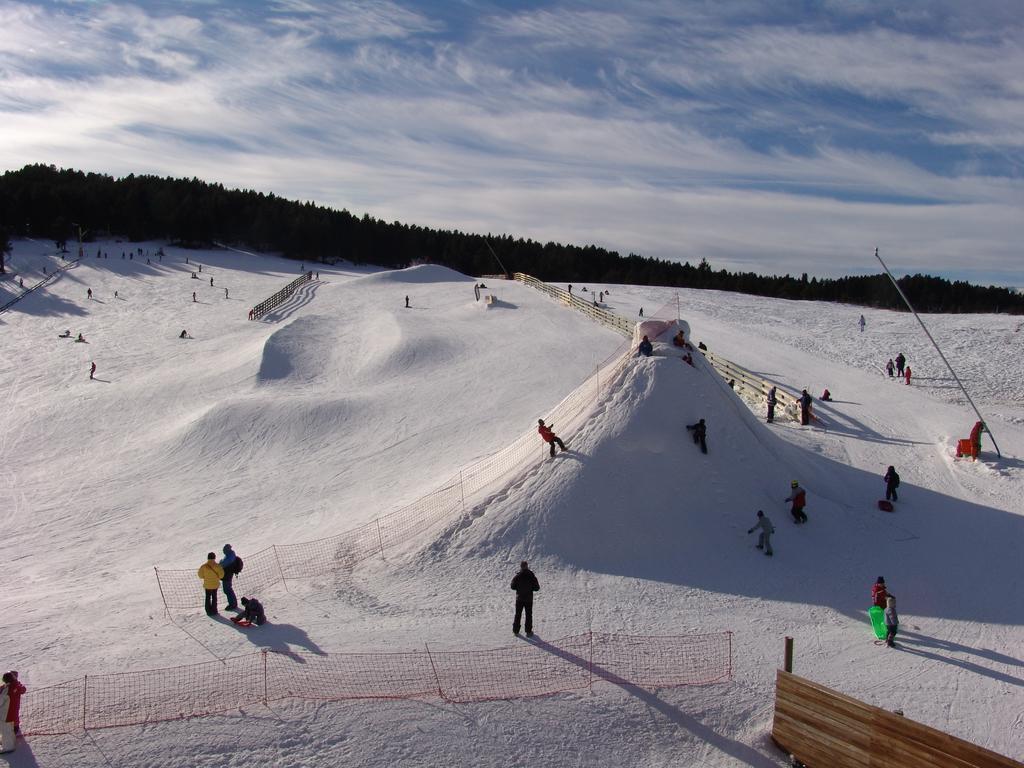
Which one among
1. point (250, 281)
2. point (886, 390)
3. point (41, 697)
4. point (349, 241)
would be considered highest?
point (349, 241)

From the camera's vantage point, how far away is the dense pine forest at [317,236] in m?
78.9

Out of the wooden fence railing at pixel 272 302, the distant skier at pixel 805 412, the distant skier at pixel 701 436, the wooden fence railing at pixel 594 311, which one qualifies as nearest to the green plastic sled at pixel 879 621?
the distant skier at pixel 701 436

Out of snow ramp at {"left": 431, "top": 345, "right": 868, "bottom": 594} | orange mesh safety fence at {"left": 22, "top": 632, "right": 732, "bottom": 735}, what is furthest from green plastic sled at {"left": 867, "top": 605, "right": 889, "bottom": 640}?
orange mesh safety fence at {"left": 22, "top": 632, "right": 732, "bottom": 735}

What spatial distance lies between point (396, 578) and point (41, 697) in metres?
6.17

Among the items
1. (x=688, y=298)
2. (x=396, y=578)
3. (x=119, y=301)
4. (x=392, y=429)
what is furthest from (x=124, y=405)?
(x=688, y=298)

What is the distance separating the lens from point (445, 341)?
122 feet

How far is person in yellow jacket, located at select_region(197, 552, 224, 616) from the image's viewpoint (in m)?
12.1

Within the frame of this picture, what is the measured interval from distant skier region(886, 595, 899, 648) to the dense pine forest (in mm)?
62254

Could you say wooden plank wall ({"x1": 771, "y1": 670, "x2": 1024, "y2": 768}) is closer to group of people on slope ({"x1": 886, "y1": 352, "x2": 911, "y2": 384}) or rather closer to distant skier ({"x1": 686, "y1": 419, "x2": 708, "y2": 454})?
distant skier ({"x1": 686, "y1": 419, "x2": 708, "y2": 454})

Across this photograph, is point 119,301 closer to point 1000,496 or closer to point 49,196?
point 49,196

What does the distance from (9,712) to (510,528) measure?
357 inches

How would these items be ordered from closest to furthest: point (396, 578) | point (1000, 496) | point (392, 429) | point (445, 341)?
point (396, 578) < point (1000, 496) < point (392, 429) < point (445, 341)

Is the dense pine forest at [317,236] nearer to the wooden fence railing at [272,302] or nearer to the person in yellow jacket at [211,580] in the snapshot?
the wooden fence railing at [272,302]

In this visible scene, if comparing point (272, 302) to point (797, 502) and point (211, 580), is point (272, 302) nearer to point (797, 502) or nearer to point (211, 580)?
point (211, 580)
